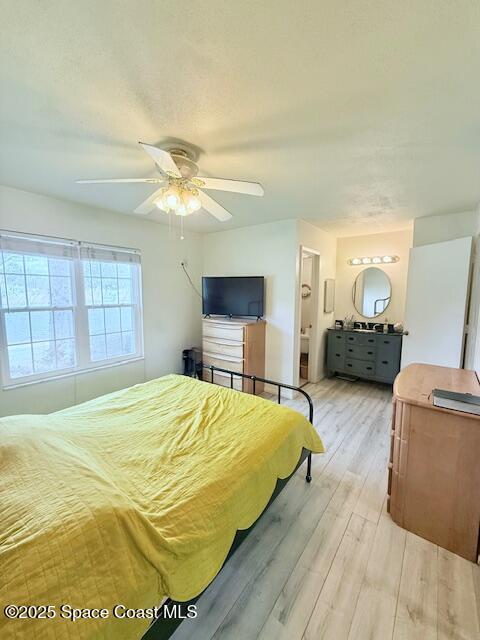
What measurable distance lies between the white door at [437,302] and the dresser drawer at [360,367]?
0.79 m

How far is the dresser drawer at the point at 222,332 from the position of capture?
354cm

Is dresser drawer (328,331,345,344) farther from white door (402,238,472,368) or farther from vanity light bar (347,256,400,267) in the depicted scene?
vanity light bar (347,256,400,267)

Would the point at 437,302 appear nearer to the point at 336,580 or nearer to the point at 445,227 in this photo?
the point at 445,227

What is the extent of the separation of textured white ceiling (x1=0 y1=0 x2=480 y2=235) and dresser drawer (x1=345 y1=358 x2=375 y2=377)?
8.65ft

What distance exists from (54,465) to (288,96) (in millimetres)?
2027

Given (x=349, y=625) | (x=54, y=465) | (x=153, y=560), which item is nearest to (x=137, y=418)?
(x=54, y=465)

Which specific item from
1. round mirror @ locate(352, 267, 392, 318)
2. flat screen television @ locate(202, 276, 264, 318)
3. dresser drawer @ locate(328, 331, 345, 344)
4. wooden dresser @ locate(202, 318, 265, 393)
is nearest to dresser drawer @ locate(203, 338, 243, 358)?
wooden dresser @ locate(202, 318, 265, 393)

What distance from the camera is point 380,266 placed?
4.25 m

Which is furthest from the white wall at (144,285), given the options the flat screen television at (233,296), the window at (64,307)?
the flat screen television at (233,296)

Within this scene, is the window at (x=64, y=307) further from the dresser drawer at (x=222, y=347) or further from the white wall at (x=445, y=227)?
the white wall at (x=445, y=227)

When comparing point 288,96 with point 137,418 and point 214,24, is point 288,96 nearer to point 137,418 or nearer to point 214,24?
point 214,24

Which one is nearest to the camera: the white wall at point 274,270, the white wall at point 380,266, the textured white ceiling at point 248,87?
the textured white ceiling at point 248,87

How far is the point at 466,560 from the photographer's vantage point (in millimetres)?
1457

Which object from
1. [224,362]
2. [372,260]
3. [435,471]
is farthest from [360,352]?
[435,471]
